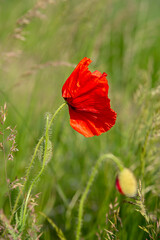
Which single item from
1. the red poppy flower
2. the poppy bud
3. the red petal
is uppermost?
the red petal

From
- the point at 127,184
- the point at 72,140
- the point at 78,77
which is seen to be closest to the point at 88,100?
the point at 78,77

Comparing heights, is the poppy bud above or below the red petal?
below

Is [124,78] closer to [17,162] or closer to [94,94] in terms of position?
[17,162]

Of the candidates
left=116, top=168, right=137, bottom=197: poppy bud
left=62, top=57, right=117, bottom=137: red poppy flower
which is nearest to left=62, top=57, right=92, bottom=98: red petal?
left=62, top=57, right=117, bottom=137: red poppy flower

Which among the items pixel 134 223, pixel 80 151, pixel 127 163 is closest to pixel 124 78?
pixel 80 151

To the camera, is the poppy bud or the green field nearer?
the poppy bud

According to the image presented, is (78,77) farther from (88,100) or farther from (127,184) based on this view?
(127,184)

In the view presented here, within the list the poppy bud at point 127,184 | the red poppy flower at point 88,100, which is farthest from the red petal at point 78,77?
the poppy bud at point 127,184

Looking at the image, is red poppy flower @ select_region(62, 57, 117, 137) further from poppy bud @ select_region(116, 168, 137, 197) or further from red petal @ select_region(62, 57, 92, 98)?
poppy bud @ select_region(116, 168, 137, 197)
